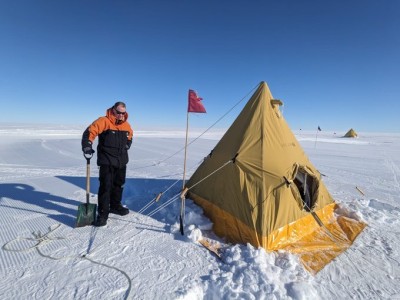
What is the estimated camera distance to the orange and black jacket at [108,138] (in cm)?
379

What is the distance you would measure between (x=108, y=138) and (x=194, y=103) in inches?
65.9

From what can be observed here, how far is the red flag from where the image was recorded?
4.39 m

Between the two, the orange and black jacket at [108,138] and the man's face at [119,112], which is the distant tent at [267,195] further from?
the man's face at [119,112]

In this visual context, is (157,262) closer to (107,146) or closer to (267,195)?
(267,195)

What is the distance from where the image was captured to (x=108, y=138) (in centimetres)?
394

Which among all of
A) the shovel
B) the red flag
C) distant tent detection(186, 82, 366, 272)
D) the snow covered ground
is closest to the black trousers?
the shovel

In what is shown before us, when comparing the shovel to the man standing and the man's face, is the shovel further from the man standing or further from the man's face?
the man's face

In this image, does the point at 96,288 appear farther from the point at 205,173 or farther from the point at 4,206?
the point at 4,206

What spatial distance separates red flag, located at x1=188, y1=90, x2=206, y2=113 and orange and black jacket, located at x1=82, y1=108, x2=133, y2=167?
50.9 inches

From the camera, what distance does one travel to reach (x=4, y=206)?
4.65 metres

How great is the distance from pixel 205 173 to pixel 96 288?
2.66m

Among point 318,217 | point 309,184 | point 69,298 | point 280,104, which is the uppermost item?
point 280,104

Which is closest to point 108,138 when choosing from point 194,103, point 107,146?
point 107,146

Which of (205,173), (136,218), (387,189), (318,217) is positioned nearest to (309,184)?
(318,217)
